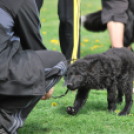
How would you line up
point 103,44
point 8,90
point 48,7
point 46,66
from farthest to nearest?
point 48,7, point 103,44, point 46,66, point 8,90

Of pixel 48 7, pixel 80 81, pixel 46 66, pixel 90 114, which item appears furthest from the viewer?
pixel 48 7

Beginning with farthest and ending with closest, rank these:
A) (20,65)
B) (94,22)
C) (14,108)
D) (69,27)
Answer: (94,22) < (69,27) < (14,108) < (20,65)

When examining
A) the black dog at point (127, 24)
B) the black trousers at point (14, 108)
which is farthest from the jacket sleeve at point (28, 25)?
the black dog at point (127, 24)

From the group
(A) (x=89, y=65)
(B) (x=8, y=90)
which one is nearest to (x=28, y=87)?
(B) (x=8, y=90)

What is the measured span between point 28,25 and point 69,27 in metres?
2.13

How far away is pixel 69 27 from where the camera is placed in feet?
15.6

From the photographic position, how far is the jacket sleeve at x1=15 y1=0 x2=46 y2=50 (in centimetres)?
258

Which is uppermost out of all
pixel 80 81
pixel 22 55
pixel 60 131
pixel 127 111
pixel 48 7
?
pixel 22 55

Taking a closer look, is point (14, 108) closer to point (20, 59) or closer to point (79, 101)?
point (20, 59)

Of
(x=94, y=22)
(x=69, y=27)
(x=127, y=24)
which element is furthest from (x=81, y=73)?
(x=94, y=22)

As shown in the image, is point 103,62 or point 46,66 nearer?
point 46,66

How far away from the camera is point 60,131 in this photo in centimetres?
303

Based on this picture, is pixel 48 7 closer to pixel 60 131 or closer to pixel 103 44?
pixel 103 44

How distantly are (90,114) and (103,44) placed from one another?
483 centimetres
